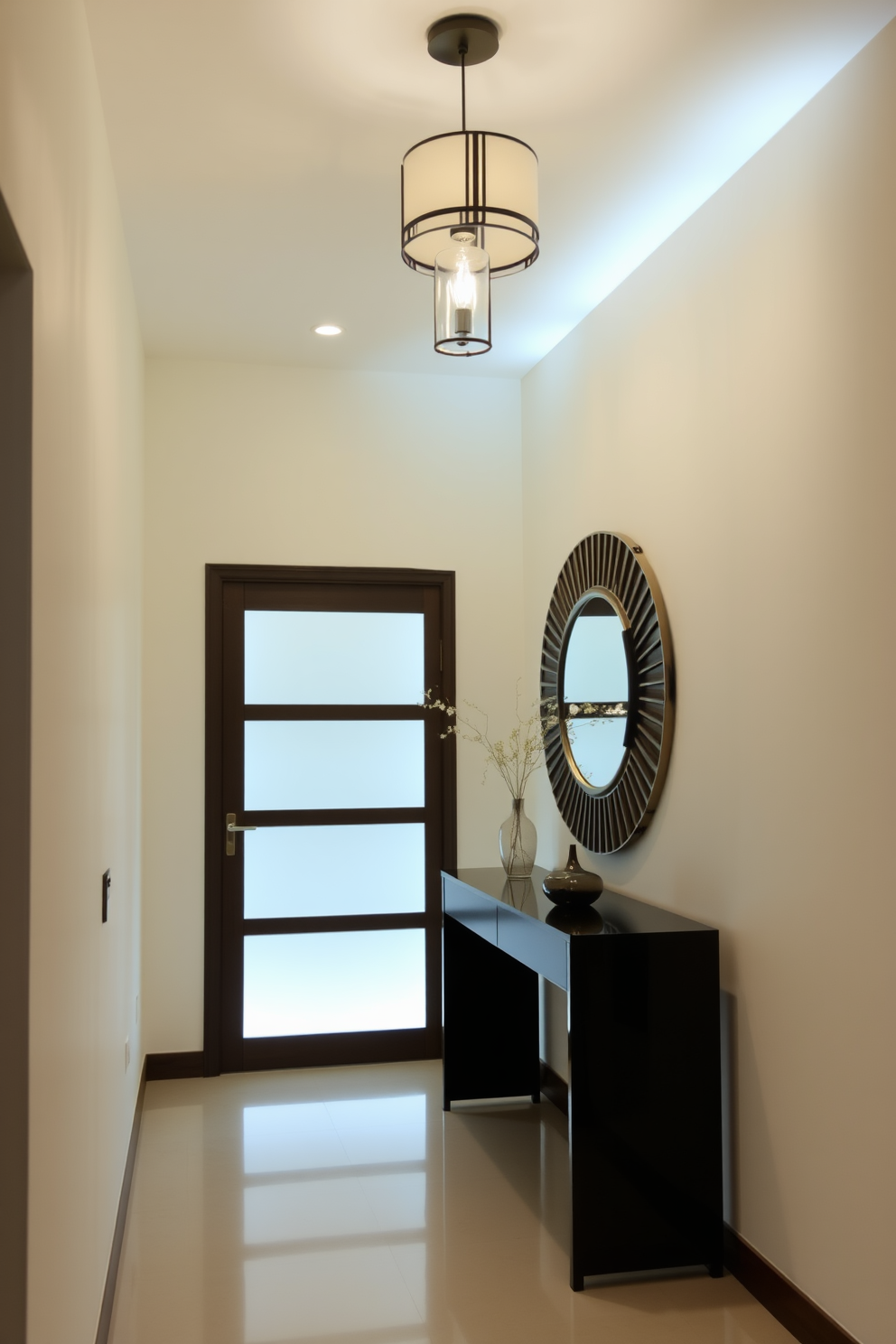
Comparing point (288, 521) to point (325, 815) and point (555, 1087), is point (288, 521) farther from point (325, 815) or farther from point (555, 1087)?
point (555, 1087)

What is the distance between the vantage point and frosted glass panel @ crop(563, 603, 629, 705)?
12.3ft

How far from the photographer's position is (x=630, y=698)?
3.64 metres

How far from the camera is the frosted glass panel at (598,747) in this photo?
12.4ft

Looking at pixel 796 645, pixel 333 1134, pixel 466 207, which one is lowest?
pixel 333 1134

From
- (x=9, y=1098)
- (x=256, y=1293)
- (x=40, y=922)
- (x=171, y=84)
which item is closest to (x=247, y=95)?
(x=171, y=84)

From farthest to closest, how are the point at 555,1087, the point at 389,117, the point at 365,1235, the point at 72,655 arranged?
the point at 555,1087
the point at 365,1235
the point at 389,117
the point at 72,655

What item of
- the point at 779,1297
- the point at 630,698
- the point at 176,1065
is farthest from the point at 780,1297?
the point at 176,1065

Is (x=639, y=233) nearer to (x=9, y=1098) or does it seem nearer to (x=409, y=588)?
(x=409, y=588)

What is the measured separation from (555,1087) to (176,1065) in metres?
1.55

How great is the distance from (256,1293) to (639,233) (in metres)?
3.21

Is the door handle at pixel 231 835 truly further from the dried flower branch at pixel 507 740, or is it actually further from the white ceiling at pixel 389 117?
the white ceiling at pixel 389 117

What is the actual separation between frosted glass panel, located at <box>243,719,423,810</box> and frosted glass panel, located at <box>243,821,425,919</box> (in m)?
0.12

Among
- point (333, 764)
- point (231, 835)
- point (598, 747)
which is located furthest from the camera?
point (333, 764)

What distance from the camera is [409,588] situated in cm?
504
